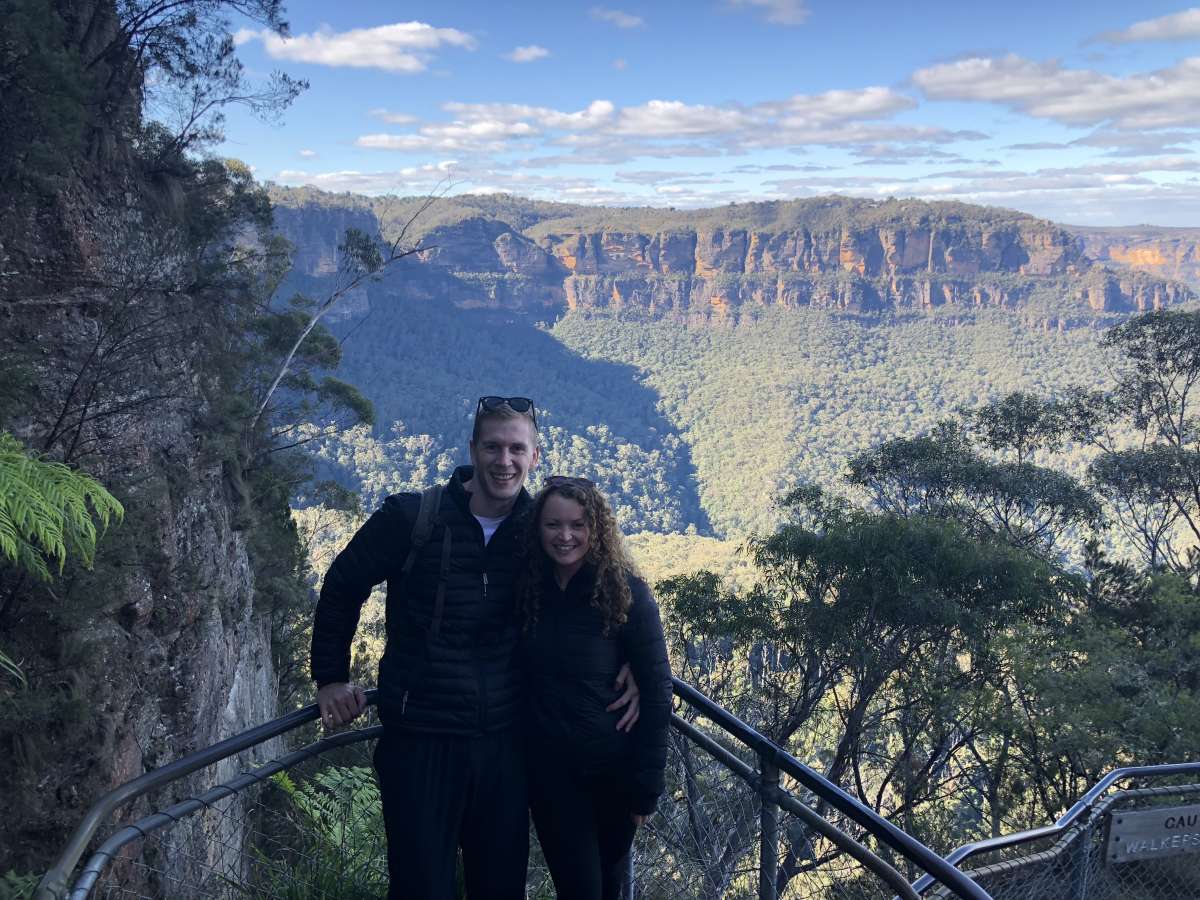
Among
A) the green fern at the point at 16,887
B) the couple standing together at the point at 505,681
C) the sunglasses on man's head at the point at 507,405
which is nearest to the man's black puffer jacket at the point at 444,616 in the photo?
the couple standing together at the point at 505,681

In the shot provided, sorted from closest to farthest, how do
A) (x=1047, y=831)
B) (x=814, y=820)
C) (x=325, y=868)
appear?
(x=814, y=820) < (x=325, y=868) < (x=1047, y=831)

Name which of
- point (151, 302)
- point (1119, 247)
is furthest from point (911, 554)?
point (1119, 247)

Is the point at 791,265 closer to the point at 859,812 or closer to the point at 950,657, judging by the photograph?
the point at 950,657

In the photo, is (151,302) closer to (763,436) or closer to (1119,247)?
(763,436)

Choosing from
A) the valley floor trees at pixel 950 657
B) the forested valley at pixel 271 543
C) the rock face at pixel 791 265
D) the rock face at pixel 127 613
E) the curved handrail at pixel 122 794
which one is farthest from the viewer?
the rock face at pixel 791 265

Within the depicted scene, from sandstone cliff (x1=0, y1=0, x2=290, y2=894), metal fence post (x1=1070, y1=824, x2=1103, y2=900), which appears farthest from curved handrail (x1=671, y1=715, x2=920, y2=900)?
sandstone cliff (x1=0, y1=0, x2=290, y2=894)

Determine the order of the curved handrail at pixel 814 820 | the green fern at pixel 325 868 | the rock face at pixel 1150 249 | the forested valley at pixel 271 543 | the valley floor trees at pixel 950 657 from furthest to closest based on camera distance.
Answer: the rock face at pixel 1150 249
the valley floor trees at pixel 950 657
the forested valley at pixel 271 543
the green fern at pixel 325 868
the curved handrail at pixel 814 820

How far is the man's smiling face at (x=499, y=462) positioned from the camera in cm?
242

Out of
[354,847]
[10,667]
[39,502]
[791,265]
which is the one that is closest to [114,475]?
[10,667]

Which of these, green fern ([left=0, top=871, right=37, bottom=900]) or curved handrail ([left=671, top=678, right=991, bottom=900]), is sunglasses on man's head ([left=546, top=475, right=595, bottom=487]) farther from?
green fern ([left=0, top=871, right=37, bottom=900])

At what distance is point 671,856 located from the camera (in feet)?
11.5

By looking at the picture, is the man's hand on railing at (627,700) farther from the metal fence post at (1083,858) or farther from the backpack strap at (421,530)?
the metal fence post at (1083,858)

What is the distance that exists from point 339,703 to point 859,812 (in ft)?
4.83

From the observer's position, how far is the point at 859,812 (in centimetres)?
196
